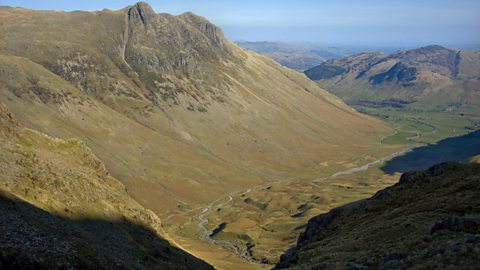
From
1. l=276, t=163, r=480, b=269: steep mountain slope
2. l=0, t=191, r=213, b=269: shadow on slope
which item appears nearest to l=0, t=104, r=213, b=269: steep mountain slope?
l=0, t=191, r=213, b=269: shadow on slope

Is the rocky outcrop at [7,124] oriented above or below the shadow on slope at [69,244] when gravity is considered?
above

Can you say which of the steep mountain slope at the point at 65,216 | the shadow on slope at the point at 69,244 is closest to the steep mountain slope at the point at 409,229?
the shadow on slope at the point at 69,244

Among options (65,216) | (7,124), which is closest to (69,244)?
(65,216)

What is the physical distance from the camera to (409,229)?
6084 centimetres

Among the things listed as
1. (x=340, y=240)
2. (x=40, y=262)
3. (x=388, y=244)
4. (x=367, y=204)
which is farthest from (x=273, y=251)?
(x=40, y=262)

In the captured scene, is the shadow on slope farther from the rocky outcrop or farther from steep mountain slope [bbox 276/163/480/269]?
the rocky outcrop

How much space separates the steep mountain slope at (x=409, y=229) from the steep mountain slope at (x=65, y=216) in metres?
26.0

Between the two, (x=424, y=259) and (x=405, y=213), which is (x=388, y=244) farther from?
(x=405, y=213)

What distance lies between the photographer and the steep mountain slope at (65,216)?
48.5 meters

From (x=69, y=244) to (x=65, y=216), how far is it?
22.6m

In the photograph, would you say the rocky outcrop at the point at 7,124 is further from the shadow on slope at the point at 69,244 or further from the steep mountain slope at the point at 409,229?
Result: the steep mountain slope at the point at 409,229

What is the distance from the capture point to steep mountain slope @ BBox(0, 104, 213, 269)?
48.5 metres

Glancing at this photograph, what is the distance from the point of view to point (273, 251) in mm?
180500

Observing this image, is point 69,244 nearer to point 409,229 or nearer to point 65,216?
point 65,216
